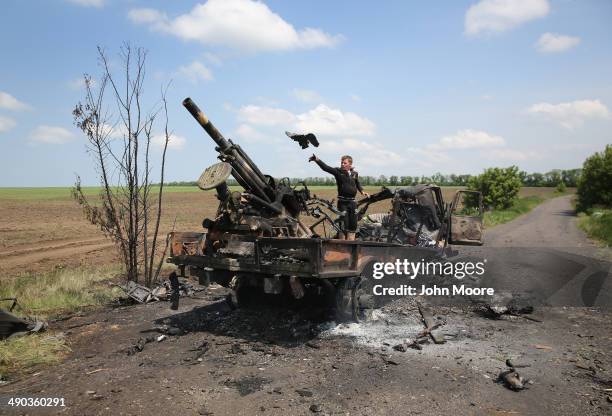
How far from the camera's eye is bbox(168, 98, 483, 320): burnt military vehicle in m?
6.06

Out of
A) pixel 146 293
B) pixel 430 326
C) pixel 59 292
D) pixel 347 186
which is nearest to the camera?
pixel 430 326

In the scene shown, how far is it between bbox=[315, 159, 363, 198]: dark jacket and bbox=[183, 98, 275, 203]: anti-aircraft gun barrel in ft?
4.83

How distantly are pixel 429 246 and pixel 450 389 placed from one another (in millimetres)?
4268

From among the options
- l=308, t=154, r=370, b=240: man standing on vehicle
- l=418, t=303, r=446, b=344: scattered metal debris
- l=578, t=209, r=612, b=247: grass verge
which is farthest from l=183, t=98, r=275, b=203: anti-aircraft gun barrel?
l=578, t=209, r=612, b=247: grass verge

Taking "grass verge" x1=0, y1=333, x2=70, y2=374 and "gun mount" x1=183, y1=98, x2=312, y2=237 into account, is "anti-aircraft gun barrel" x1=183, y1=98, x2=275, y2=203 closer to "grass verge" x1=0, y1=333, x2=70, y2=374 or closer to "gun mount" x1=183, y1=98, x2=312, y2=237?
"gun mount" x1=183, y1=98, x2=312, y2=237

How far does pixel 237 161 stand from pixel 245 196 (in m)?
0.53

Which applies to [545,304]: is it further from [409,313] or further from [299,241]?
[299,241]

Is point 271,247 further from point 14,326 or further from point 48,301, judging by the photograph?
point 48,301

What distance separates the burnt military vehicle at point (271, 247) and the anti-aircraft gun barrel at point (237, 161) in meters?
0.01

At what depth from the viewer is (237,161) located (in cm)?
678

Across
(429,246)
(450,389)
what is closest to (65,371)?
(450,389)

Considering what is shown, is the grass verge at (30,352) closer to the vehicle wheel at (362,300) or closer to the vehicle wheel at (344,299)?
the vehicle wheel at (344,299)

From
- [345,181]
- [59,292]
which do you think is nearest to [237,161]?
[345,181]

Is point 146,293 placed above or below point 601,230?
below
